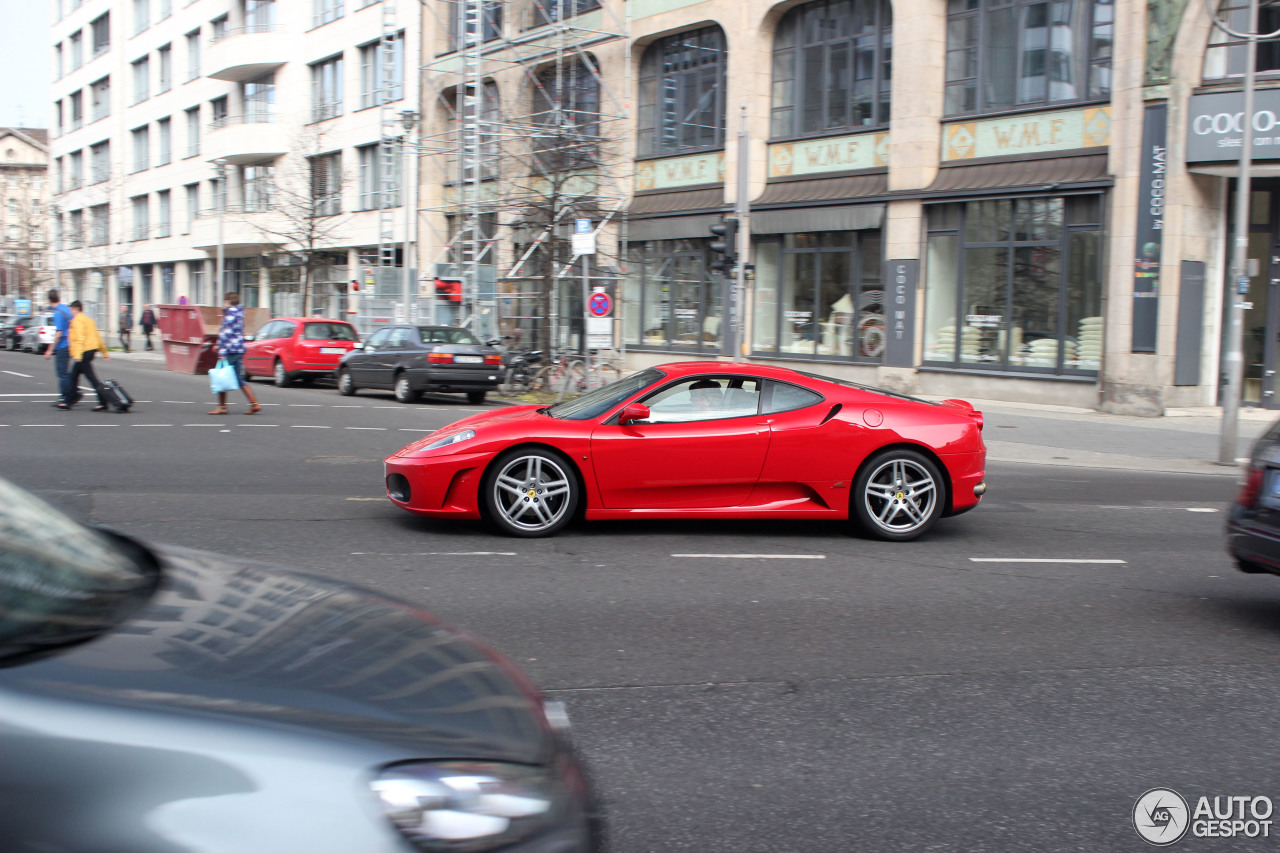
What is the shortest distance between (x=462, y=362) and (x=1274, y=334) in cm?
1432

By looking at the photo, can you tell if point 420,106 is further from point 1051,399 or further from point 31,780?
point 31,780

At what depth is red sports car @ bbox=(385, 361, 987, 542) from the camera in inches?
321

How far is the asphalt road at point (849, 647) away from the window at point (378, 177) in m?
28.5

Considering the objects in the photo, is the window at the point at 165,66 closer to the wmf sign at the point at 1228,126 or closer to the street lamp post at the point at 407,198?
the street lamp post at the point at 407,198

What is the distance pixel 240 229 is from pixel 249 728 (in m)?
48.5

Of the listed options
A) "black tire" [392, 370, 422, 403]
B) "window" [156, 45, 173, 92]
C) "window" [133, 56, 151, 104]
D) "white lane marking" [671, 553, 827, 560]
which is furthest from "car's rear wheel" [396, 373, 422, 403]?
"window" [133, 56, 151, 104]

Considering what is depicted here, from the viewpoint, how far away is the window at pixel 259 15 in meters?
45.9

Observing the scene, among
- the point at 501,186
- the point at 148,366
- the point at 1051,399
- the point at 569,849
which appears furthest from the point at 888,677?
the point at 148,366

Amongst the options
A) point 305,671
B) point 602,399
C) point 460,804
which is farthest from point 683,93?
point 460,804

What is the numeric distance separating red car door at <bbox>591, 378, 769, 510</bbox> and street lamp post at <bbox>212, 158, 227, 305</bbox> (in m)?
39.2

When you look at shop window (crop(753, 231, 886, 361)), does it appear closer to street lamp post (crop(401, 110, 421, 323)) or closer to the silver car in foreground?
street lamp post (crop(401, 110, 421, 323))

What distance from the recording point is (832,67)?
2467 cm

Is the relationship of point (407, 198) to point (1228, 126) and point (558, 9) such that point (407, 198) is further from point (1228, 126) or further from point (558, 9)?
point (1228, 126)

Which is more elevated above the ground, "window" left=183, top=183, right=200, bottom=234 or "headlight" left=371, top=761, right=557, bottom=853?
"window" left=183, top=183, right=200, bottom=234
